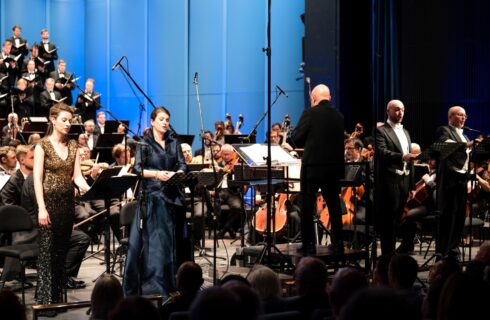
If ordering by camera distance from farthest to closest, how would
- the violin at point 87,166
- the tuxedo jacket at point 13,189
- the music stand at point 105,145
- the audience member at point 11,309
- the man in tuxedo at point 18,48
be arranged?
1. the man in tuxedo at point 18,48
2. the music stand at point 105,145
3. the violin at point 87,166
4. the tuxedo jacket at point 13,189
5. the audience member at point 11,309

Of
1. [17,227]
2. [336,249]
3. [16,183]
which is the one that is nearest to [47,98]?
[16,183]

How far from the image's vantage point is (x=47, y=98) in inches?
691

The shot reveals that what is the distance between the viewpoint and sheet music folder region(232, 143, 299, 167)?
24.5 ft

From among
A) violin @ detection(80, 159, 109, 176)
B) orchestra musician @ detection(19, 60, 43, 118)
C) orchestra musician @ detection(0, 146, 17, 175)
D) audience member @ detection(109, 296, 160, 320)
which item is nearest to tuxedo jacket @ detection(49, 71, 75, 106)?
orchestra musician @ detection(19, 60, 43, 118)

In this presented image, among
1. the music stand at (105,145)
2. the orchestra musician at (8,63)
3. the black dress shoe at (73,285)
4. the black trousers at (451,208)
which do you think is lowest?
the black dress shoe at (73,285)

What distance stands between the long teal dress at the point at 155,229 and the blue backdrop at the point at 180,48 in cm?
991

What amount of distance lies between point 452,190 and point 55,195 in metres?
4.36

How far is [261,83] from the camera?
18.1 metres

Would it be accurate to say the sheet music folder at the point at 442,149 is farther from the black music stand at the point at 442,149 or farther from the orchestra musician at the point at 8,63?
the orchestra musician at the point at 8,63

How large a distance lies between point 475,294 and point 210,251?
24.9 feet

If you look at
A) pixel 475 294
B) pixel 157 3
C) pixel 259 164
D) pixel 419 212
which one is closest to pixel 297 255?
pixel 259 164

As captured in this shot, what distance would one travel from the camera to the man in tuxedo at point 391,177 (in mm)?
8586

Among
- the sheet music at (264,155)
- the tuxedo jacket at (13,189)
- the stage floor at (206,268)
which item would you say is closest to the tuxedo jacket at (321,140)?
the sheet music at (264,155)

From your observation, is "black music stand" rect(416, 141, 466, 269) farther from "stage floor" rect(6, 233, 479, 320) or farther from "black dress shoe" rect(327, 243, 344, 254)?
"stage floor" rect(6, 233, 479, 320)
